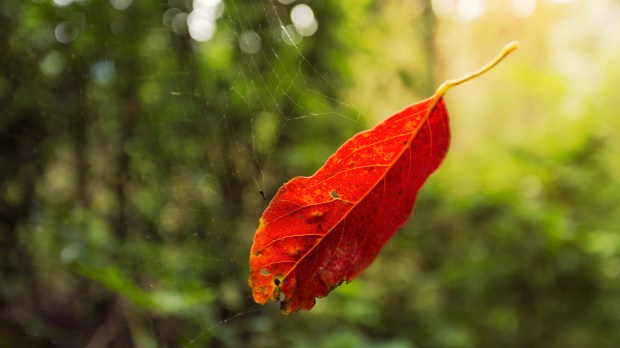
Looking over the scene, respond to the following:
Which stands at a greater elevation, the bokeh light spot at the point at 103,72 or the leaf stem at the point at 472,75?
the leaf stem at the point at 472,75

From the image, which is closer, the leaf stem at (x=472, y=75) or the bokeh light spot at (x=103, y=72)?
the leaf stem at (x=472, y=75)

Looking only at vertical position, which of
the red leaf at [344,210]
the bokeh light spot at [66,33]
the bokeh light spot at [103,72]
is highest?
the red leaf at [344,210]

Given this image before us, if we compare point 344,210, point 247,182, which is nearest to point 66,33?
point 247,182

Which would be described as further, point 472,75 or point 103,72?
point 103,72

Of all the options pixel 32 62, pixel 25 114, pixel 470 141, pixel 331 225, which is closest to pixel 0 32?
pixel 32 62

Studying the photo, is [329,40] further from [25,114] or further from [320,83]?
[25,114]

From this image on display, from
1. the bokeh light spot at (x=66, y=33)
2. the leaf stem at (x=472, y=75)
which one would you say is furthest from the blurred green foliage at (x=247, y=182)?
the leaf stem at (x=472, y=75)

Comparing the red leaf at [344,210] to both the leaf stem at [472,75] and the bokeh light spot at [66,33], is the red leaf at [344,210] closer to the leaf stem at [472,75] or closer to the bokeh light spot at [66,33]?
the leaf stem at [472,75]

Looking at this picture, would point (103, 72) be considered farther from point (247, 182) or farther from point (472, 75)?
point (472, 75)

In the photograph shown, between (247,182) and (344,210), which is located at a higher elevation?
(344,210)
